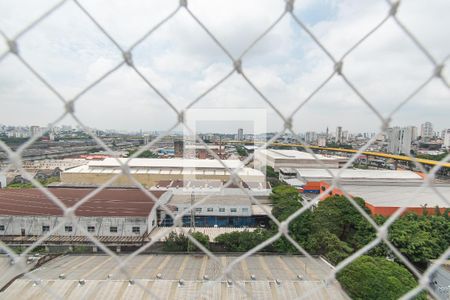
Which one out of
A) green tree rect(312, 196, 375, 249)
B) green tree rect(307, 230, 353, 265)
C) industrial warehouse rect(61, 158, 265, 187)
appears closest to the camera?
green tree rect(307, 230, 353, 265)

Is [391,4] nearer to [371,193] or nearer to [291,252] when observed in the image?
[291,252]

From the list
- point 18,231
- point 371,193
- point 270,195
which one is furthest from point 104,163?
point 371,193

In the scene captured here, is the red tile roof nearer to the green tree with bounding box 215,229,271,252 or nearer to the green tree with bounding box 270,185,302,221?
the green tree with bounding box 215,229,271,252

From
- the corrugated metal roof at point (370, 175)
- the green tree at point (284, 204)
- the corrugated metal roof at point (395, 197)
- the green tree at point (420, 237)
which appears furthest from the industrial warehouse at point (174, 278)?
the corrugated metal roof at point (370, 175)

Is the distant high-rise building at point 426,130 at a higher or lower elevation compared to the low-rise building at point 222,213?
higher

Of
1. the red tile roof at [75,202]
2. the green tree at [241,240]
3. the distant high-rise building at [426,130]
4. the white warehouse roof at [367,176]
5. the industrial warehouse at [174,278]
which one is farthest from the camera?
the distant high-rise building at [426,130]

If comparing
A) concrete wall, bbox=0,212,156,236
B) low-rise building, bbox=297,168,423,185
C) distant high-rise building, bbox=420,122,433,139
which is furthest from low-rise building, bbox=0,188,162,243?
distant high-rise building, bbox=420,122,433,139

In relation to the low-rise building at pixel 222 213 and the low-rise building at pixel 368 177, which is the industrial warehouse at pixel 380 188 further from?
the low-rise building at pixel 222 213
